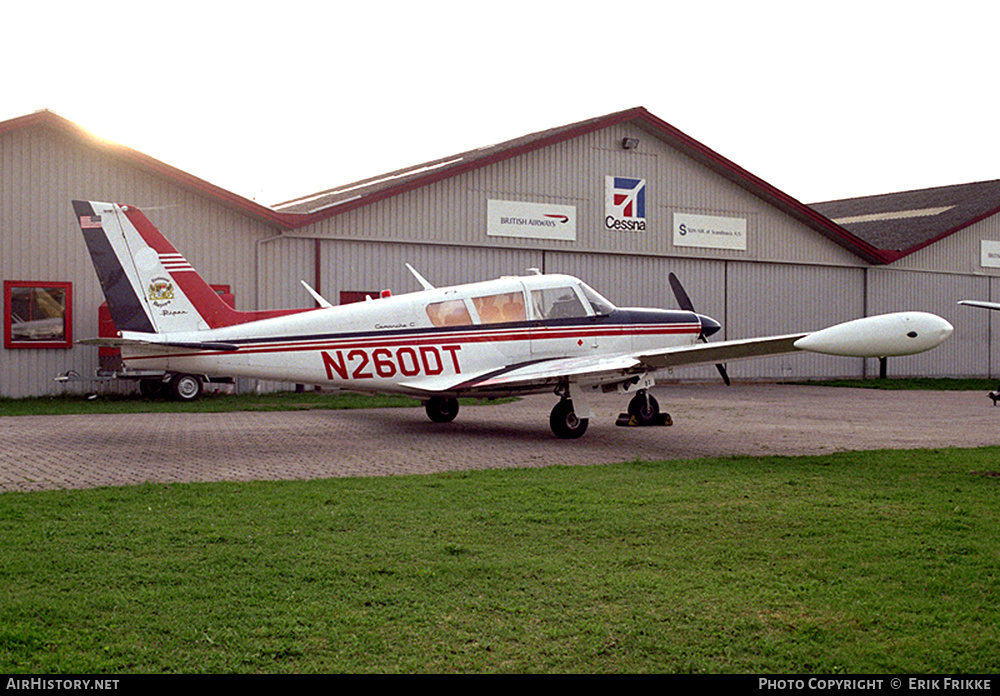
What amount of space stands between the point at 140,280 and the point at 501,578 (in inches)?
389

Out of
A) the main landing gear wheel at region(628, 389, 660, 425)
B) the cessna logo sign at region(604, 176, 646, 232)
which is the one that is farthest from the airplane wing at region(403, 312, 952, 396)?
the cessna logo sign at region(604, 176, 646, 232)

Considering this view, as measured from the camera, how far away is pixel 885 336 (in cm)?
1055

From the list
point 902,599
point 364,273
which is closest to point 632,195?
point 364,273

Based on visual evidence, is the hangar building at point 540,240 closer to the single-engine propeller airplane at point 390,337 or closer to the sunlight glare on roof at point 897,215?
the sunlight glare on roof at point 897,215

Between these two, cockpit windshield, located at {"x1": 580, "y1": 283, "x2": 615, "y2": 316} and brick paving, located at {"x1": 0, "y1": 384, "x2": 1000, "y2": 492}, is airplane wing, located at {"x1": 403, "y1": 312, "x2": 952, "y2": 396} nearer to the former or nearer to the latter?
brick paving, located at {"x1": 0, "y1": 384, "x2": 1000, "y2": 492}

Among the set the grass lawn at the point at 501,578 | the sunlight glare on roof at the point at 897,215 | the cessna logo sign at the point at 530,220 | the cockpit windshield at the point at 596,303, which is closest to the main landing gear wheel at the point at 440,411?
the cockpit windshield at the point at 596,303

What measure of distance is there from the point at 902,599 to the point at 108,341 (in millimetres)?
10111

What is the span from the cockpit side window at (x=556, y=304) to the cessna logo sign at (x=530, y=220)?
11920 mm

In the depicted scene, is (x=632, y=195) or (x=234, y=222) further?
(x=632, y=195)

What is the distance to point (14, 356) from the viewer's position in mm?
21156

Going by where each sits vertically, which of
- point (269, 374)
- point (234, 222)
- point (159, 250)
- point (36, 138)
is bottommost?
point (269, 374)

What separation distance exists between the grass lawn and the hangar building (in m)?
15.0
